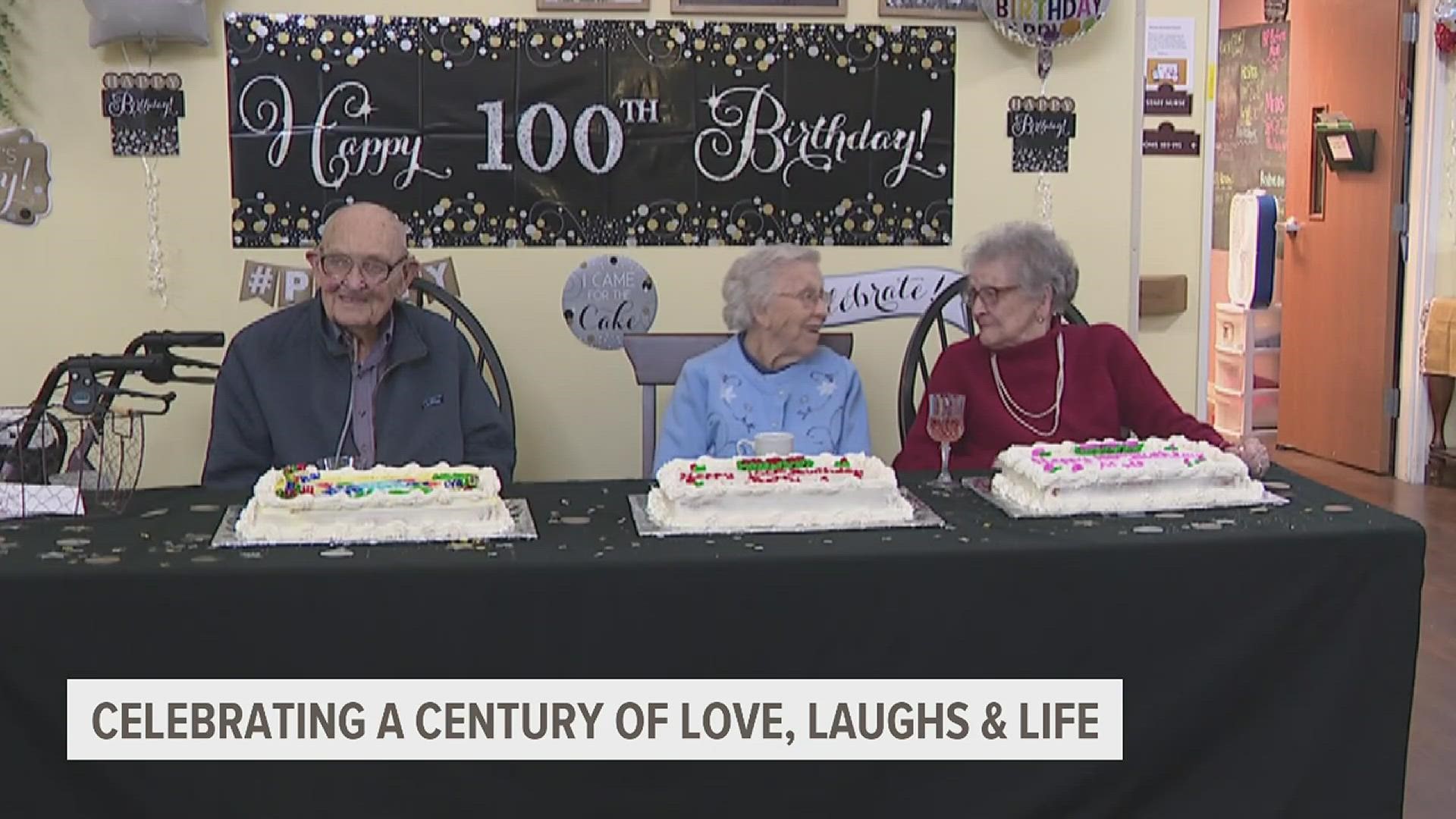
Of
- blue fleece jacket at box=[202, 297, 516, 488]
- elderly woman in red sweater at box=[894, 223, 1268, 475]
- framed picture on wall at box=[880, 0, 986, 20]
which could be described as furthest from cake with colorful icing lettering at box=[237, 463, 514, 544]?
framed picture on wall at box=[880, 0, 986, 20]

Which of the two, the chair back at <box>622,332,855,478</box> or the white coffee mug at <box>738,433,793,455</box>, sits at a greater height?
the chair back at <box>622,332,855,478</box>

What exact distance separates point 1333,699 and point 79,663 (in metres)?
1.57

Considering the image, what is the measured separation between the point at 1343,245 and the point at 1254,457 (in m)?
4.36

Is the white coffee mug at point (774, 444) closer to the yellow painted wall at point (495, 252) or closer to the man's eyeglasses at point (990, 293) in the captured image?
the man's eyeglasses at point (990, 293)

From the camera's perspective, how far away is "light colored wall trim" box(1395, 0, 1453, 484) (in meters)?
5.84

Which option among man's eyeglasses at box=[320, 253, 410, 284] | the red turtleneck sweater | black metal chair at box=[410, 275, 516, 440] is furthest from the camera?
black metal chair at box=[410, 275, 516, 440]

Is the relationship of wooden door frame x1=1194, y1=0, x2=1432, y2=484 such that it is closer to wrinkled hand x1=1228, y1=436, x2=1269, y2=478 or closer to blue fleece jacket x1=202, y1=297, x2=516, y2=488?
wrinkled hand x1=1228, y1=436, x2=1269, y2=478

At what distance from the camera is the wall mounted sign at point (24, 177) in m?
3.10

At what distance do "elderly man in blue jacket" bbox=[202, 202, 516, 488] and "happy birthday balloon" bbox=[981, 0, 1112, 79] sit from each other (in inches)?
54.2

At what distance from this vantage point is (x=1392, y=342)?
6.12 meters

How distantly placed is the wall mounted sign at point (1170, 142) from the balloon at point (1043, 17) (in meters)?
0.42
